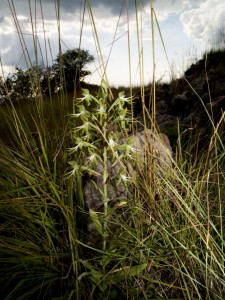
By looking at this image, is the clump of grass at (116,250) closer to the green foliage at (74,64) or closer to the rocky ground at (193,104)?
the green foliage at (74,64)

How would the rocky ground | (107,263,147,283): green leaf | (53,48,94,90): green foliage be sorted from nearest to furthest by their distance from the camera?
(107,263,147,283): green leaf < (53,48,94,90): green foliage < the rocky ground

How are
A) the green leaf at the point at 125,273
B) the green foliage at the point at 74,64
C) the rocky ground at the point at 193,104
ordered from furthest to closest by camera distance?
the rocky ground at the point at 193,104 < the green foliage at the point at 74,64 < the green leaf at the point at 125,273

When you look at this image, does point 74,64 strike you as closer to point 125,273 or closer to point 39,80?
point 39,80

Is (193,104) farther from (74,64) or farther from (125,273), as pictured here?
(125,273)

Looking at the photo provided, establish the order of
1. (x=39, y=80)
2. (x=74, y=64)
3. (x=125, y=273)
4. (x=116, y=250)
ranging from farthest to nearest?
Answer: (x=74, y=64) → (x=39, y=80) → (x=116, y=250) → (x=125, y=273)

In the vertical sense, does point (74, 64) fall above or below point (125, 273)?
above

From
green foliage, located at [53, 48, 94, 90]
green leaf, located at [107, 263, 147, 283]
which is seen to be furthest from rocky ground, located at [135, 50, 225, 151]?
green leaf, located at [107, 263, 147, 283]

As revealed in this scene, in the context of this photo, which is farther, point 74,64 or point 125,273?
point 74,64

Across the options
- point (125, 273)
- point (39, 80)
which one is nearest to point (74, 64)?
point (39, 80)

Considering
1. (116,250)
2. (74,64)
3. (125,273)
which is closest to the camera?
(125,273)

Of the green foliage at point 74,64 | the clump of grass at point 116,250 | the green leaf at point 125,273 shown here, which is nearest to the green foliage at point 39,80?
the green foliage at point 74,64

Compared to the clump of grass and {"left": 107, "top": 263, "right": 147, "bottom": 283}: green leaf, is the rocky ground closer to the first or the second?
the clump of grass

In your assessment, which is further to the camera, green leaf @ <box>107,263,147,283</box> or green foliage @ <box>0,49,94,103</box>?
green foliage @ <box>0,49,94,103</box>

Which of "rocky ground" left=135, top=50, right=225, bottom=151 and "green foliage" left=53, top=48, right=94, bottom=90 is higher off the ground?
"green foliage" left=53, top=48, right=94, bottom=90
